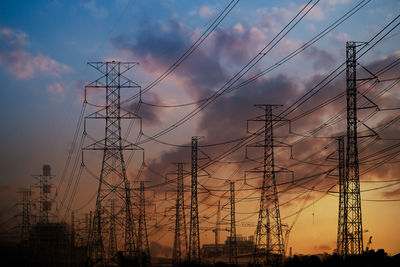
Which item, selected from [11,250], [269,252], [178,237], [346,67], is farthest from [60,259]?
[346,67]

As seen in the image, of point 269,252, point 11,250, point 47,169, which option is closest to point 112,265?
point 269,252

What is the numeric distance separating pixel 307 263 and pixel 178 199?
28.5 m

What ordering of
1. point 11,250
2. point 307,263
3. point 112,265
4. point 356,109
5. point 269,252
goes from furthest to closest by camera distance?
point 11,250
point 112,265
point 269,252
point 307,263
point 356,109

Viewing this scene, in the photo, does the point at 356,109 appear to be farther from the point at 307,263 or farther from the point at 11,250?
the point at 11,250

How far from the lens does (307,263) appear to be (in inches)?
1895

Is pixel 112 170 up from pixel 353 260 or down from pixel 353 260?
up

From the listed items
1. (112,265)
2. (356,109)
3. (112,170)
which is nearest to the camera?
(356,109)

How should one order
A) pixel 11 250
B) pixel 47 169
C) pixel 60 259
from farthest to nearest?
pixel 11 250, pixel 60 259, pixel 47 169

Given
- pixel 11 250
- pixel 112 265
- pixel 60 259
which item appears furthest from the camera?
pixel 11 250

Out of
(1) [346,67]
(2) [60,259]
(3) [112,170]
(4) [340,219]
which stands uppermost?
(1) [346,67]

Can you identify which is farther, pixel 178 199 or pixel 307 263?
pixel 178 199

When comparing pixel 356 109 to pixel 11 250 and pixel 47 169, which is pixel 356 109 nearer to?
pixel 47 169

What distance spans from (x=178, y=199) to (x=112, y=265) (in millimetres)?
11027

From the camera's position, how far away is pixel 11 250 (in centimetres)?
16450
